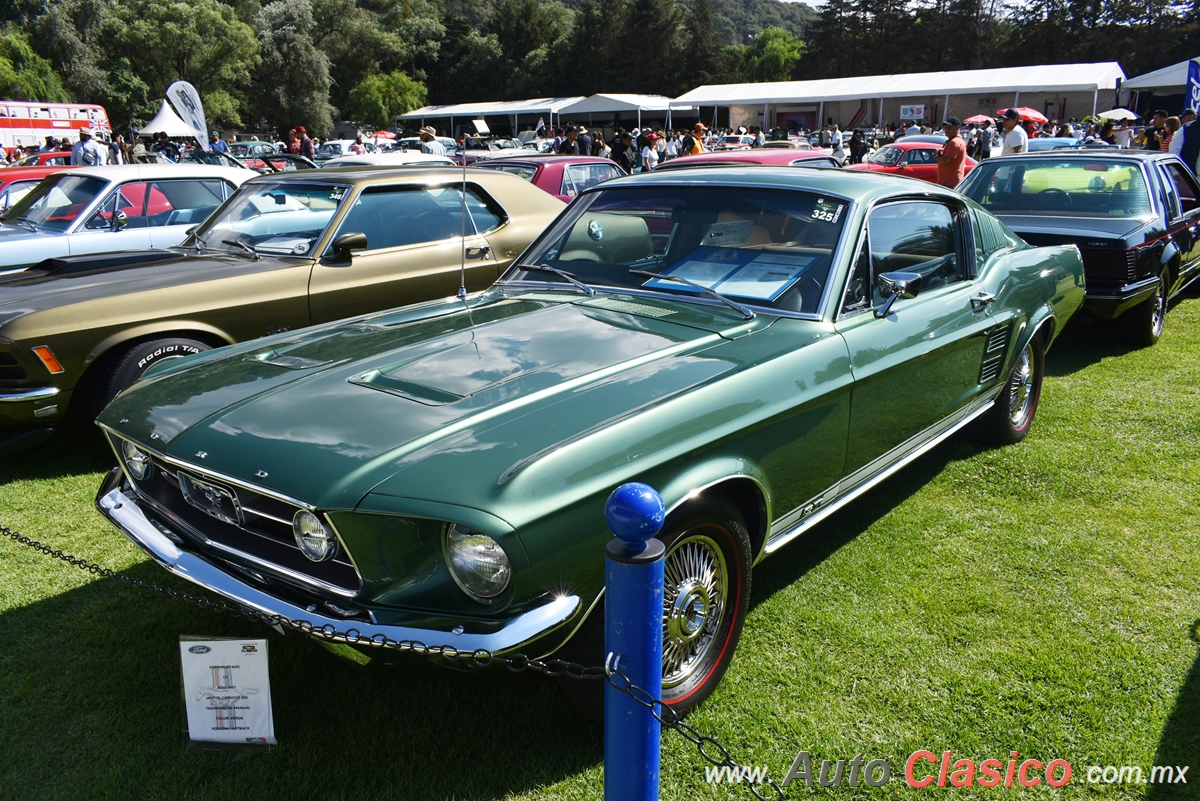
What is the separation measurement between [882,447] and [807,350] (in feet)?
2.33

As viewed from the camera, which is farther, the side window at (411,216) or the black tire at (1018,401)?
the side window at (411,216)

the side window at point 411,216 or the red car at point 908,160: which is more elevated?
the red car at point 908,160

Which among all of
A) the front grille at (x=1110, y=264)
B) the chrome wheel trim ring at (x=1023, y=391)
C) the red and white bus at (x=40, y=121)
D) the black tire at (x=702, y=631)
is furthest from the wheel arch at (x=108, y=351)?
the red and white bus at (x=40, y=121)

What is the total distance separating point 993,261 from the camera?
442cm

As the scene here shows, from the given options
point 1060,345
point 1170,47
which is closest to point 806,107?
point 1170,47

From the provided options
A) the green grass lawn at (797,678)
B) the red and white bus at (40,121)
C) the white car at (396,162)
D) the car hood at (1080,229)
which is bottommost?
the green grass lawn at (797,678)

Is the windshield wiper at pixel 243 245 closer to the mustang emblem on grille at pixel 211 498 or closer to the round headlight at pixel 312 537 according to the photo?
the mustang emblem on grille at pixel 211 498

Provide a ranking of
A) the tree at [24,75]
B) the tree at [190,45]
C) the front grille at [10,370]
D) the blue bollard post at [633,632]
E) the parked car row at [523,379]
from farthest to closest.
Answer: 1. the tree at [190,45]
2. the tree at [24,75]
3. the front grille at [10,370]
4. the parked car row at [523,379]
5. the blue bollard post at [633,632]

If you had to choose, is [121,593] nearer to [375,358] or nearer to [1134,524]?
[375,358]

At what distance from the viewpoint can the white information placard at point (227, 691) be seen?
2.39 metres

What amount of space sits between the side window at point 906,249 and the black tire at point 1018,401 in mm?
840

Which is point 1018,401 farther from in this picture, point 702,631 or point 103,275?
point 103,275

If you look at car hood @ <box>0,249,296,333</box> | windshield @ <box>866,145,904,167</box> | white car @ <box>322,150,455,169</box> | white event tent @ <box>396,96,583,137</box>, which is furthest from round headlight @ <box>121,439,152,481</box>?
white event tent @ <box>396,96,583,137</box>

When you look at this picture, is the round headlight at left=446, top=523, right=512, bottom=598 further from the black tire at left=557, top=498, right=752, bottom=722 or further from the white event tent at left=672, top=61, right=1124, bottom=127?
the white event tent at left=672, top=61, right=1124, bottom=127
